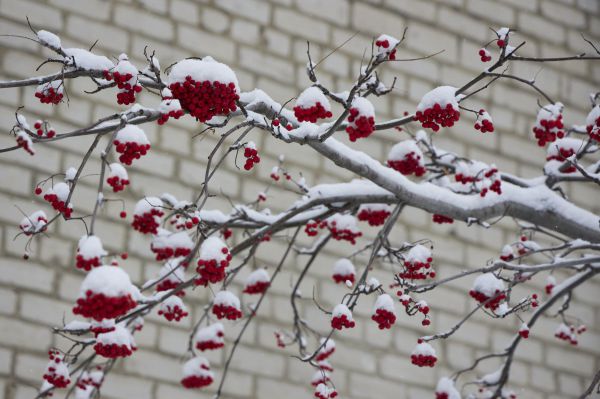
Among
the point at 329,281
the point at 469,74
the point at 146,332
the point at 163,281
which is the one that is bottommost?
the point at 163,281

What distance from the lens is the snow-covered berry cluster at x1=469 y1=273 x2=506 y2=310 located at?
318 centimetres

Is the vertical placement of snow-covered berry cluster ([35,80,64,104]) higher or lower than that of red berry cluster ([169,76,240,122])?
higher

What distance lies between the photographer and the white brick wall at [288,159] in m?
4.48

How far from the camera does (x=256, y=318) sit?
Answer: 15.9 ft

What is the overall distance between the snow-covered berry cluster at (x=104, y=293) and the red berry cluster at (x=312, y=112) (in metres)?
0.70

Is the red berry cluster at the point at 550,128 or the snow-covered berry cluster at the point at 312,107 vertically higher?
the red berry cluster at the point at 550,128

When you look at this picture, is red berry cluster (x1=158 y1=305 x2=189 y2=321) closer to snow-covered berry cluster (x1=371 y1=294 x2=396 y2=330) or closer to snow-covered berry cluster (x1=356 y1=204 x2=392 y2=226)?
snow-covered berry cluster (x1=371 y1=294 x2=396 y2=330)

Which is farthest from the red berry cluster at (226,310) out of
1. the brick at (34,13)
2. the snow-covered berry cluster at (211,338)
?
the brick at (34,13)

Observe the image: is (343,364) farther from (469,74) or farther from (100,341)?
(100,341)

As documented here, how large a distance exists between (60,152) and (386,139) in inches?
72.8

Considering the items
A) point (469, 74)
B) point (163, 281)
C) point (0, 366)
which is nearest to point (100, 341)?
point (163, 281)

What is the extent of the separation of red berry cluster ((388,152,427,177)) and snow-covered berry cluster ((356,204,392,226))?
0.26 meters

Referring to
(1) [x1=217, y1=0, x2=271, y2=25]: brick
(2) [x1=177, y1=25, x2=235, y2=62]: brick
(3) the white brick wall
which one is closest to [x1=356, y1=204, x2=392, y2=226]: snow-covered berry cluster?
(3) the white brick wall

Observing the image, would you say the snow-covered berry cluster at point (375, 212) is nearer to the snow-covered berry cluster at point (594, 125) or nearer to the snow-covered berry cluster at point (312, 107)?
the snow-covered berry cluster at point (594, 125)
